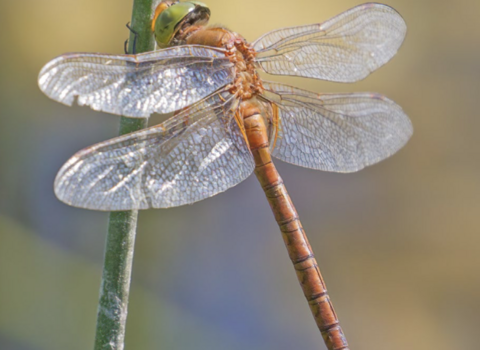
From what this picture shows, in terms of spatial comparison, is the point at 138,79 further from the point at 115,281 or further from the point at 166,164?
the point at 115,281

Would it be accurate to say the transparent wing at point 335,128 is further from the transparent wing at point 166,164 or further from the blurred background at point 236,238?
the blurred background at point 236,238

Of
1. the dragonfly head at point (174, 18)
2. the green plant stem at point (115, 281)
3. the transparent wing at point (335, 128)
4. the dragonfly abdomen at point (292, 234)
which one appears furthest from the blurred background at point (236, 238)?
the green plant stem at point (115, 281)

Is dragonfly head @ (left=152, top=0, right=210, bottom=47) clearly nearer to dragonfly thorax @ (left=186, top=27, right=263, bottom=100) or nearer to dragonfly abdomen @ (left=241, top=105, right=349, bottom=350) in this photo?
dragonfly thorax @ (left=186, top=27, right=263, bottom=100)

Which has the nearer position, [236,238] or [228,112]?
[228,112]

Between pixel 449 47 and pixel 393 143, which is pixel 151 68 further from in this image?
pixel 449 47

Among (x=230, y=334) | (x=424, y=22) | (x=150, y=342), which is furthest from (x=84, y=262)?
(x=424, y=22)

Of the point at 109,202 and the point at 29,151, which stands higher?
the point at 29,151

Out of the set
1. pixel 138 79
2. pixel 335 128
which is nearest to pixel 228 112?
pixel 138 79
